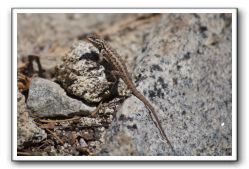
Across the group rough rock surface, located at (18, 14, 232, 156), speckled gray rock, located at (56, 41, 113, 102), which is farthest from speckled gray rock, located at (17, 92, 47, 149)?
speckled gray rock, located at (56, 41, 113, 102)

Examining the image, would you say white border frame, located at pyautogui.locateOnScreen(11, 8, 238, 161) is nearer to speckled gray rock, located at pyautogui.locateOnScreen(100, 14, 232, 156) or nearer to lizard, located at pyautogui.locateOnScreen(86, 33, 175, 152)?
speckled gray rock, located at pyautogui.locateOnScreen(100, 14, 232, 156)

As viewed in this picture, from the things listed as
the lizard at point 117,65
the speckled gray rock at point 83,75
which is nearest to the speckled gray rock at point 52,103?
the speckled gray rock at point 83,75

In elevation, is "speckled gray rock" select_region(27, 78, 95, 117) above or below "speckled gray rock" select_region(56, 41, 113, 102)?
below

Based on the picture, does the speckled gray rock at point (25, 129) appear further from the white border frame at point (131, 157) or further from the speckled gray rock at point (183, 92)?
the speckled gray rock at point (183, 92)

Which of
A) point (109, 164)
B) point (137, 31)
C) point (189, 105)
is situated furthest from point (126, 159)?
point (137, 31)

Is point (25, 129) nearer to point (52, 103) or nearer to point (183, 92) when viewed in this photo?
point (52, 103)

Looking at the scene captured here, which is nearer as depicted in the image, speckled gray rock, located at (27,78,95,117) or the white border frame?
the white border frame

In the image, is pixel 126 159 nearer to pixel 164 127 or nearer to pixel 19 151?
pixel 164 127

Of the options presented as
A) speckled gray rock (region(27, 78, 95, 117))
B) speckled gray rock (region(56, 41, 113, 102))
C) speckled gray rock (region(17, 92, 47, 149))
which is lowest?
speckled gray rock (region(17, 92, 47, 149))
